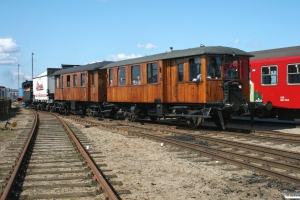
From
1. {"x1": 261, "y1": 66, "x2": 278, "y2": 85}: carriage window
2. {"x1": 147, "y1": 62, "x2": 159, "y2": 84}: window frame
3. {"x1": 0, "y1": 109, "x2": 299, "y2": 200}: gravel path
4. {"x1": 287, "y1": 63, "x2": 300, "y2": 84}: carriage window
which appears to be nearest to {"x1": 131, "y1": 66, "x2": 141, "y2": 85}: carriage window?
{"x1": 147, "y1": 62, "x2": 159, "y2": 84}: window frame

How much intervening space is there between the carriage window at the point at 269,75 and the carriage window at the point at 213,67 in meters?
4.29

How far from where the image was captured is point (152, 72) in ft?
53.7

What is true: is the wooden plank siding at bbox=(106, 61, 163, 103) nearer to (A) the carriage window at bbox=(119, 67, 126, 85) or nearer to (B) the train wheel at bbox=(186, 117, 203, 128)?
(A) the carriage window at bbox=(119, 67, 126, 85)

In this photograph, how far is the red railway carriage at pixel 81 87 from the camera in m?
21.7

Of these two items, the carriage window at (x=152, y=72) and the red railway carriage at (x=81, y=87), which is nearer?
the carriage window at (x=152, y=72)

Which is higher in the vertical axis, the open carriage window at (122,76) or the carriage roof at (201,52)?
the carriage roof at (201,52)

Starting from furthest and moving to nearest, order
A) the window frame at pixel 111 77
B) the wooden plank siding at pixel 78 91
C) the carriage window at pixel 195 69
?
the wooden plank siding at pixel 78 91 < the window frame at pixel 111 77 < the carriage window at pixel 195 69

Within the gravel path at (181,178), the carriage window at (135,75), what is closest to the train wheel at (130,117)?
the carriage window at (135,75)

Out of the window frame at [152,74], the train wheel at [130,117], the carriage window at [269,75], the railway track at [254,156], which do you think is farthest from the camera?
the train wheel at [130,117]

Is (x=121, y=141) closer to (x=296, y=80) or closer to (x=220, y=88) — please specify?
(x=220, y=88)

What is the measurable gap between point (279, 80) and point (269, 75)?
28.3 inches

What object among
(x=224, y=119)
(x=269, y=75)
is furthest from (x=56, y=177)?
(x=269, y=75)

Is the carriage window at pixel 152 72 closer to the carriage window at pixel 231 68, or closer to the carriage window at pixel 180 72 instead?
the carriage window at pixel 180 72

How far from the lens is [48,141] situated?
1209cm
